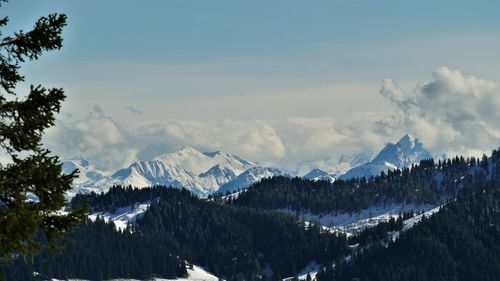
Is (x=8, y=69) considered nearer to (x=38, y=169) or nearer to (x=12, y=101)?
(x=12, y=101)

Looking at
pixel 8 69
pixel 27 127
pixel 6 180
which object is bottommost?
pixel 6 180

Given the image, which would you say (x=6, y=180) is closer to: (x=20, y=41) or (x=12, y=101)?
(x=12, y=101)

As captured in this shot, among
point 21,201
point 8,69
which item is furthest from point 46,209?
point 8,69

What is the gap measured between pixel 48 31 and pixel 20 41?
37.0 inches

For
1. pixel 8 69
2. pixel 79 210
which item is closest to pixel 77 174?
pixel 79 210

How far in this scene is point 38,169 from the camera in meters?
26.7

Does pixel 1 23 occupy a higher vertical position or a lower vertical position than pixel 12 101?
higher

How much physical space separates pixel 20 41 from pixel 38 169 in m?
4.23

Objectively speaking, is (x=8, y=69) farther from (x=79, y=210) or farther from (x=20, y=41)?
(x=79, y=210)

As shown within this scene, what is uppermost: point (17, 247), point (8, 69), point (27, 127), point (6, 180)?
point (8, 69)

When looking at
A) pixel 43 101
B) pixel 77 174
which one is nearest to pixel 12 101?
pixel 43 101

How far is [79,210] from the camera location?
2703 cm

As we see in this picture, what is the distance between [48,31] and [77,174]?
4.48 m

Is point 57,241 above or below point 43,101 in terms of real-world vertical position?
below
